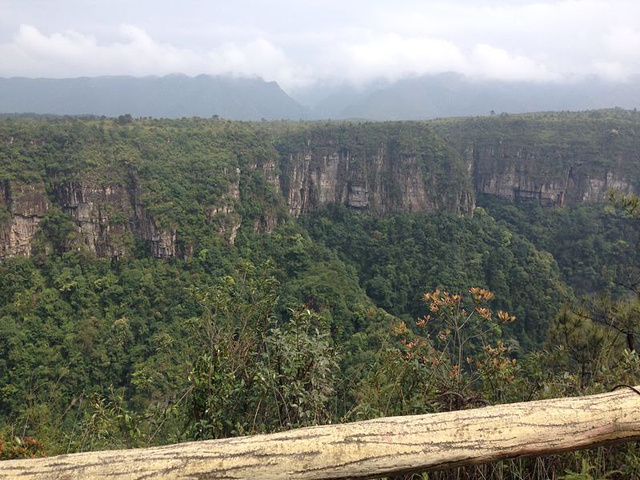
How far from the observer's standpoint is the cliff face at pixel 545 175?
38.9 meters

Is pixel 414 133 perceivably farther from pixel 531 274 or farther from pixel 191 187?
pixel 191 187

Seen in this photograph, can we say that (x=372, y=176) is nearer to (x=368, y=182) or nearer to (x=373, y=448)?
(x=368, y=182)

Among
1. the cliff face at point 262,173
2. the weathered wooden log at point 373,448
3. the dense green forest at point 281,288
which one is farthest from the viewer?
the cliff face at point 262,173

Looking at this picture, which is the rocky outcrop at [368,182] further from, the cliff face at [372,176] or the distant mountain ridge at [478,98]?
the distant mountain ridge at [478,98]

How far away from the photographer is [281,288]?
2238 centimetres

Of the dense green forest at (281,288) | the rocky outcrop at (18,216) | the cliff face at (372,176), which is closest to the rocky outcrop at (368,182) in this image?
the cliff face at (372,176)

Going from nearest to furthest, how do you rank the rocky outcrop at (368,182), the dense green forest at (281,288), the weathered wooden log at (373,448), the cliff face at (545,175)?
the weathered wooden log at (373,448), the dense green forest at (281,288), the rocky outcrop at (368,182), the cliff face at (545,175)

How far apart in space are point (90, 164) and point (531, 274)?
29595 millimetres

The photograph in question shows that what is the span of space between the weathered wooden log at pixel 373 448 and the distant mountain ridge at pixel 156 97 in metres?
160

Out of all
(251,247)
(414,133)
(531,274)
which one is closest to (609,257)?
(531,274)

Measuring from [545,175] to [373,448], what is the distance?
46224 millimetres

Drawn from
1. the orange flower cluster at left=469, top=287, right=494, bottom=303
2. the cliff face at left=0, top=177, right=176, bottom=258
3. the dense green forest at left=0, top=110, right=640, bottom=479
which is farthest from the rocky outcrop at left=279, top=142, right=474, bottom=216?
the orange flower cluster at left=469, top=287, right=494, bottom=303

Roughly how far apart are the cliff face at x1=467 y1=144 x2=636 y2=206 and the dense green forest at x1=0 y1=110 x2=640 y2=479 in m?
0.62

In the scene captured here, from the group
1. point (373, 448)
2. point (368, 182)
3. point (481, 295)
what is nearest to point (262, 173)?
point (368, 182)
